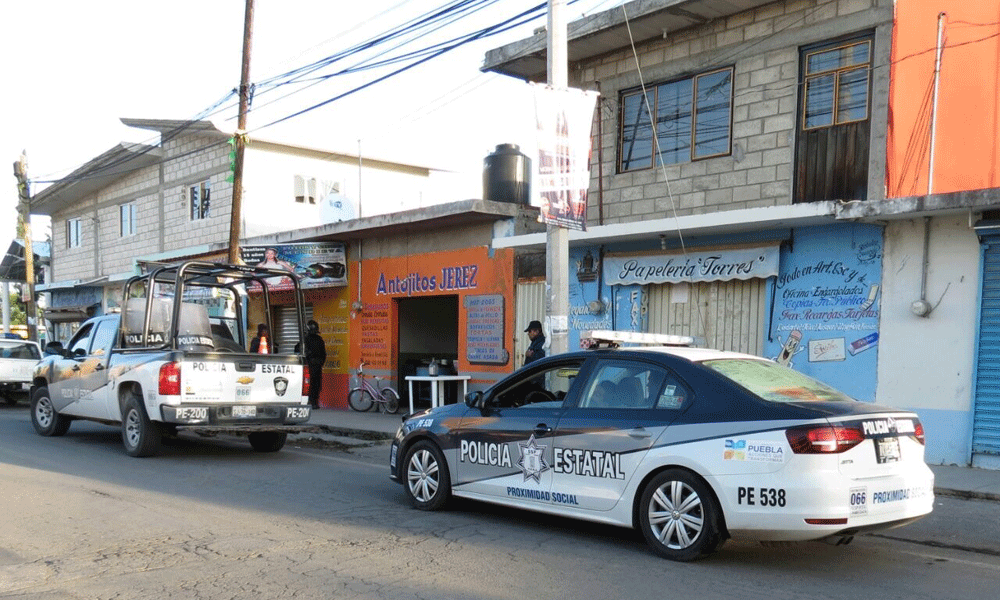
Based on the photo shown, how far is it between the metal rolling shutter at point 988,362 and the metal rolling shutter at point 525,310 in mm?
6944

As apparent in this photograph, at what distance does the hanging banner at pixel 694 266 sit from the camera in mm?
12086

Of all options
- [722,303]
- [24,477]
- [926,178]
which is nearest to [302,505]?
[24,477]

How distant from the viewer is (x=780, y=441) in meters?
5.45

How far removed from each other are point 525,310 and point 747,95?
523 centimetres

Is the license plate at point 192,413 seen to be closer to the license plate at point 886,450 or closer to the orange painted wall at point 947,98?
the license plate at point 886,450

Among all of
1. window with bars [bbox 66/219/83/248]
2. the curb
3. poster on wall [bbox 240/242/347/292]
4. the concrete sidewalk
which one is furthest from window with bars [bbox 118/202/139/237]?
the curb

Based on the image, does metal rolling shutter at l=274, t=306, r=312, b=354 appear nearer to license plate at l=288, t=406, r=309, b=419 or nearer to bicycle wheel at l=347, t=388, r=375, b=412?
bicycle wheel at l=347, t=388, r=375, b=412

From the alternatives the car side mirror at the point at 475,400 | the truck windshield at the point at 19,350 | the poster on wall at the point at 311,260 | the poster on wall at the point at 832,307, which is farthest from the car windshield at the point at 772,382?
the truck windshield at the point at 19,350

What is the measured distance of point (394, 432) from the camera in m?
13.9

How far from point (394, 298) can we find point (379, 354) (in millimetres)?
1264

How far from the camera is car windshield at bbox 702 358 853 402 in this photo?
5.90 m

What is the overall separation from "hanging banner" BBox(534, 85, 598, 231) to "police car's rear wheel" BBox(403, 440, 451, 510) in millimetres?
3426

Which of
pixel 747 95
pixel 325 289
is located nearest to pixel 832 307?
pixel 747 95

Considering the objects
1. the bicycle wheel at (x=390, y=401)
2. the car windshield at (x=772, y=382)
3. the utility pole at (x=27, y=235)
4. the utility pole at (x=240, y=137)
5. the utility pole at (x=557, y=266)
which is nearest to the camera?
the car windshield at (x=772, y=382)
